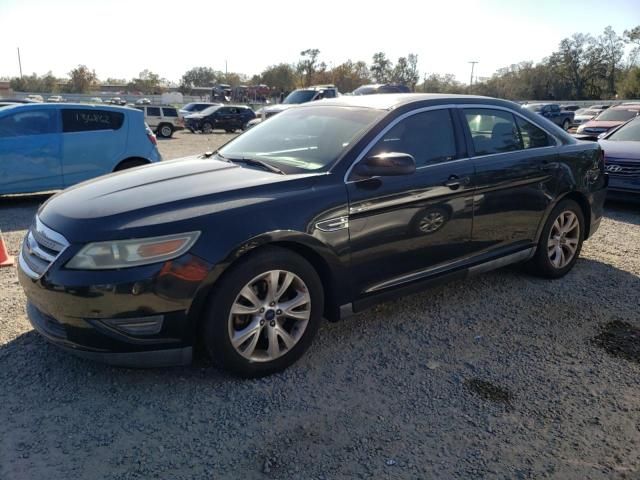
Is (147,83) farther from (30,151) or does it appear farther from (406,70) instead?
(30,151)

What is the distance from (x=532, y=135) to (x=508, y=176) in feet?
2.14

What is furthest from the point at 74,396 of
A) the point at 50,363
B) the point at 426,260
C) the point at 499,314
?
the point at 499,314

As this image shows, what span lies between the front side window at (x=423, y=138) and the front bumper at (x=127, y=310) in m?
1.60

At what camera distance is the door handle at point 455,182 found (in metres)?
3.77

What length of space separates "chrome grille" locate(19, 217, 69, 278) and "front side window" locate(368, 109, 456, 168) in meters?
2.03

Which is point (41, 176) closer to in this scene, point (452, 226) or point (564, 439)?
point (452, 226)

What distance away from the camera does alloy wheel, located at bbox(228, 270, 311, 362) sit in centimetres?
295

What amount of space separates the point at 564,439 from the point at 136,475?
6.97 ft

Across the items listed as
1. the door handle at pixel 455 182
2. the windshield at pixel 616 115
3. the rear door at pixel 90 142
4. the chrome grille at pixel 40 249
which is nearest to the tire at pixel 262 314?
the chrome grille at pixel 40 249

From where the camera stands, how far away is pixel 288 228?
301 centimetres

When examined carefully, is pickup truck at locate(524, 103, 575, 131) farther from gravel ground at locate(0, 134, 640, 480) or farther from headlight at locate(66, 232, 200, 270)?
headlight at locate(66, 232, 200, 270)

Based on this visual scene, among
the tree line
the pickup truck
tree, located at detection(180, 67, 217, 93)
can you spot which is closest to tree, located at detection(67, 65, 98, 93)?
the tree line

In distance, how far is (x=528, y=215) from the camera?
4.43 metres

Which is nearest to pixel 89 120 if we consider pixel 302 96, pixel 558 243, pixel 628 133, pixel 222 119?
pixel 558 243
